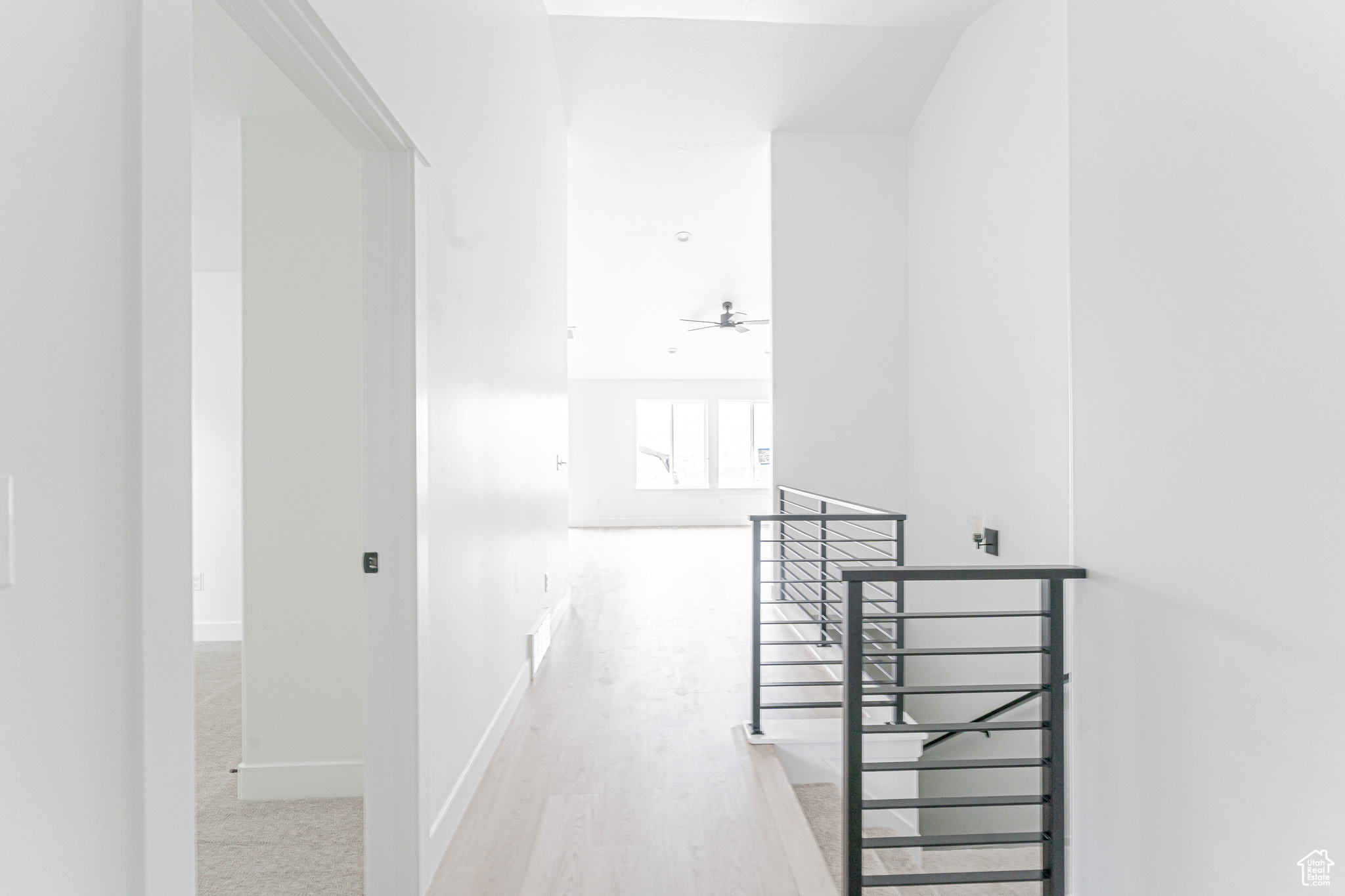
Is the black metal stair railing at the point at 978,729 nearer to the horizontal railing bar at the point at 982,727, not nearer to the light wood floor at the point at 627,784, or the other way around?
the horizontal railing bar at the point at 982,727

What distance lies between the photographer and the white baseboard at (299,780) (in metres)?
2.43

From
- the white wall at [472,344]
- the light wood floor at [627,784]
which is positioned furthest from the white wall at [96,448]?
the light wood floor at [627,784]

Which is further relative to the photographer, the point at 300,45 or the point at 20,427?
the point at 300,45

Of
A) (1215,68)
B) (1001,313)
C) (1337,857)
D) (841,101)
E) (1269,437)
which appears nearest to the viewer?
(1337,857)

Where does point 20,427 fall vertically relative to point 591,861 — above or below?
above

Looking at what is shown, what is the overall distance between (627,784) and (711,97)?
14.2ft

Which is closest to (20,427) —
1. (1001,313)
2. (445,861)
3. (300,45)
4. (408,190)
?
(300,45)

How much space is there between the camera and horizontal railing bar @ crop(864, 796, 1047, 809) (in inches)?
71.7

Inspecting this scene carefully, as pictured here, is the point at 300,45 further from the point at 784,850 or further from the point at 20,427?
the point at 784,850

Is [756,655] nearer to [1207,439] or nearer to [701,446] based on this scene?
[1207,439]

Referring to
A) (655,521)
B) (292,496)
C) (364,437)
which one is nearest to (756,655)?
(364,437)

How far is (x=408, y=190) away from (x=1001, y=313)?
3.29 m

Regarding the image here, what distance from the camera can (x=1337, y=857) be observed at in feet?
3.98

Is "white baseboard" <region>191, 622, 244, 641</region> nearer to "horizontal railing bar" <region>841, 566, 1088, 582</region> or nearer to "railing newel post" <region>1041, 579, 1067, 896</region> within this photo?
→ "horizontal railing bar" <region>841, 566, 1088, 582</region>
